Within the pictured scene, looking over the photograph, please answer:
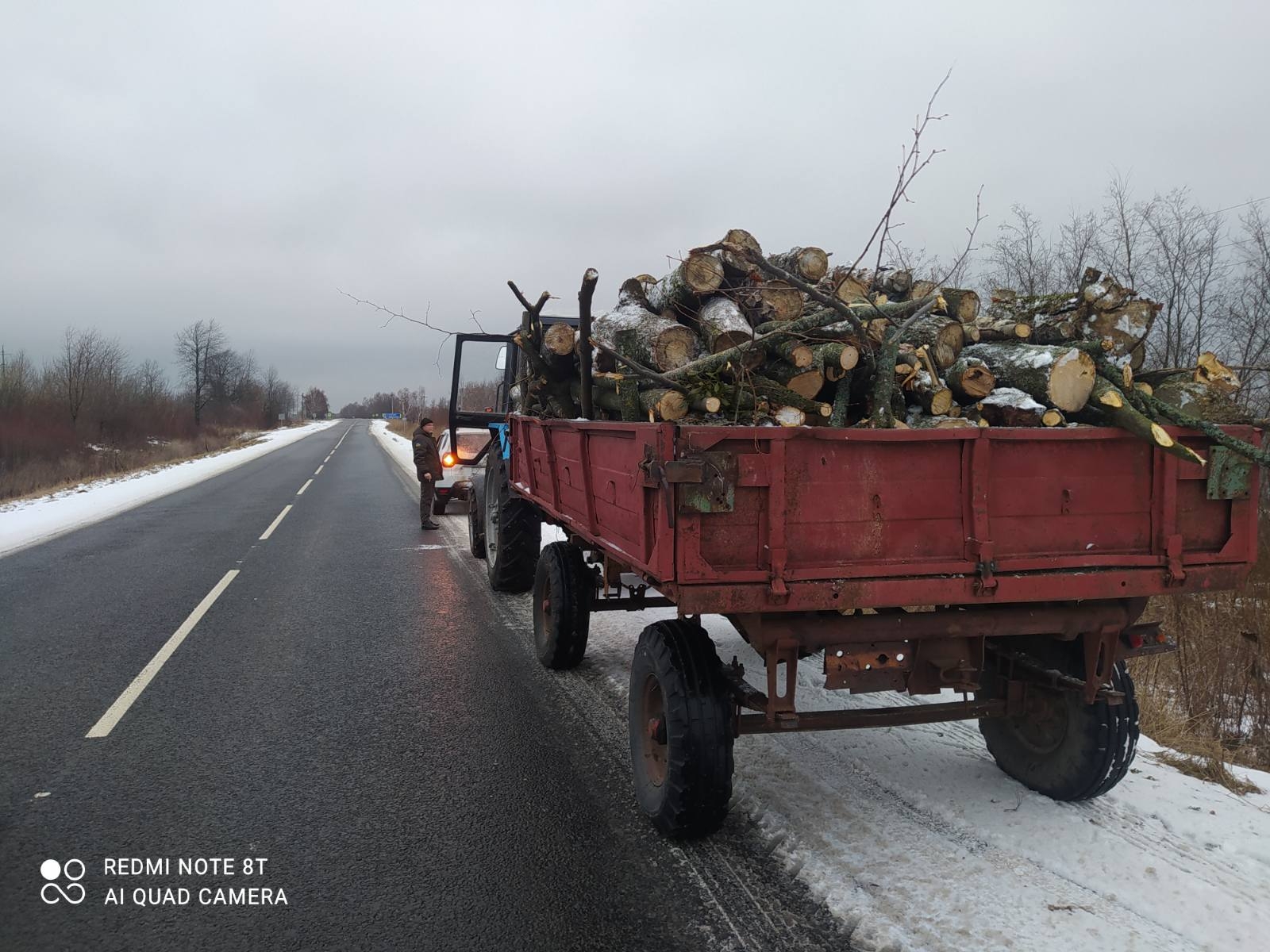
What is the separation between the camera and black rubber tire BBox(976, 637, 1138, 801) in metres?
3.34

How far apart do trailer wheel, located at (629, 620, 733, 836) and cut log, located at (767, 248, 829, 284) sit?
2775 mm

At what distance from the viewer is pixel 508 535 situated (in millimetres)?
7621

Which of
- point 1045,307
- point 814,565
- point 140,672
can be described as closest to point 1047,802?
point 814,565

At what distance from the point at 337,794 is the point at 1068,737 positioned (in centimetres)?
342

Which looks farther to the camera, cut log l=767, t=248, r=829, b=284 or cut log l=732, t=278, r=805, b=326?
cut log l=767, t=248, r=829, b=284

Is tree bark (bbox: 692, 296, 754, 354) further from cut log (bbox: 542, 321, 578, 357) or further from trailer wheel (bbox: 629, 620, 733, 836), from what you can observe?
trailer wheel (bbox: 629, 620, 733, 836)

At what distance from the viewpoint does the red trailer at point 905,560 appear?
112 inches

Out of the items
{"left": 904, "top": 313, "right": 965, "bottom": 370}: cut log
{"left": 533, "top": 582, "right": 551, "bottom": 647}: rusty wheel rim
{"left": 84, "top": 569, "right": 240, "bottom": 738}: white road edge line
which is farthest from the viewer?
{"left": 533, "top": 582, "right": 551, "bottom": 647}: rusty wheel rim

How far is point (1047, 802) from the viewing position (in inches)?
139

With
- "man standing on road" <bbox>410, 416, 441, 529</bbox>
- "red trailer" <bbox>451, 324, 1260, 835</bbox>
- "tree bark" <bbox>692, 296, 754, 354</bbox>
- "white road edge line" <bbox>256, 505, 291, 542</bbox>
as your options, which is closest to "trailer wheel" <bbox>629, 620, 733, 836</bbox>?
"red trailer" <bbox>451, 324, 1260, 835</bbox>

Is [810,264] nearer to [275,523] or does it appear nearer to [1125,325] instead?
[1125,325]

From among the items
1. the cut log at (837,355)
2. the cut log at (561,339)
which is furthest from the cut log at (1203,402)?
the cut log at (561,339)

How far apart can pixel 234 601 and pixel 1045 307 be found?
7.38m

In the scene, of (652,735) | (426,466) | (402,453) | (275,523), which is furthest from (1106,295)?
(402,453)
